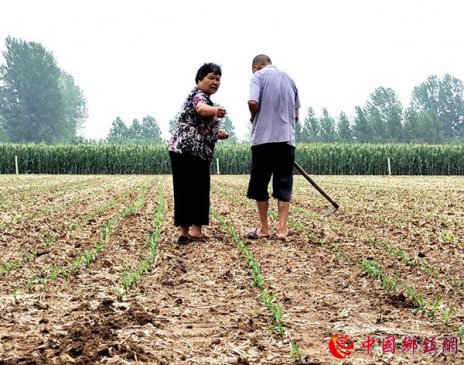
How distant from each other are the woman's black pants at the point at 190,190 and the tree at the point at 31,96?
261ft

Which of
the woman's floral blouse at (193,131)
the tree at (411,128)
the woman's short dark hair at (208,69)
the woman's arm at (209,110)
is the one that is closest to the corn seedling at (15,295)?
the woman's floral blouse at (193,131)

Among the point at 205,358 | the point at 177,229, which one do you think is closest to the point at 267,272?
the point at 205,358

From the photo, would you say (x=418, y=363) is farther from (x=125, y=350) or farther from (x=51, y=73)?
(x=51, y=73)

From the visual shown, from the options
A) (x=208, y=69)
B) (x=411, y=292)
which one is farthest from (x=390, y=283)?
A: (x=208, y=69)

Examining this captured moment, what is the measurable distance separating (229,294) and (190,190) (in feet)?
7.68

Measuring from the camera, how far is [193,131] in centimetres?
621

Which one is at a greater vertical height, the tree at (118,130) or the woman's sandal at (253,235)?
the tree at (118,130)

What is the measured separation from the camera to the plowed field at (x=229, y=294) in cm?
293

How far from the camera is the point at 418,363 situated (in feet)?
9.04

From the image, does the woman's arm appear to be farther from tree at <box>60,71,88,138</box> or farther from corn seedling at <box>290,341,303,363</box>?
tree at <box>60,71,88,138</box>

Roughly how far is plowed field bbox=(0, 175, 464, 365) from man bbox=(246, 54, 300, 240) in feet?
1.84

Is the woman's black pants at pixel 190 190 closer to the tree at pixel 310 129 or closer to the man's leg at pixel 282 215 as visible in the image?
the man's leg at pixel 282 215

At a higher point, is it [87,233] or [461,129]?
[461,129]

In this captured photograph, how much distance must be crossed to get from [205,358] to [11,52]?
94.2 metres
